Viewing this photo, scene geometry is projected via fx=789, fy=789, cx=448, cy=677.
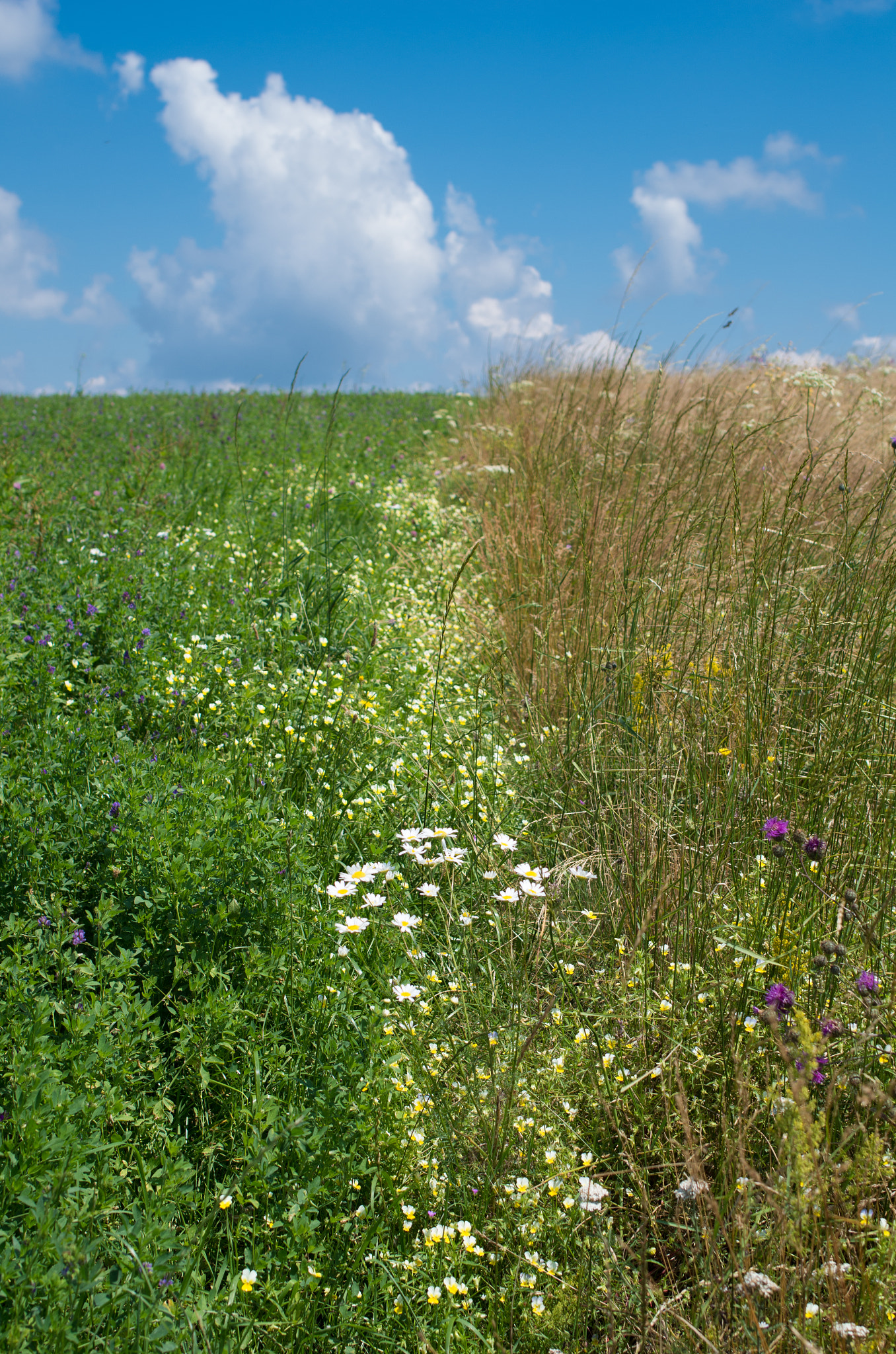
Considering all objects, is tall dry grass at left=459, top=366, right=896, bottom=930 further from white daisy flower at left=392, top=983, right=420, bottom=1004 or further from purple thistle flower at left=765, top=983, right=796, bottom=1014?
white daisy flower at left=392, top=983, right=420, bottom=1004

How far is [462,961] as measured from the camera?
248cm

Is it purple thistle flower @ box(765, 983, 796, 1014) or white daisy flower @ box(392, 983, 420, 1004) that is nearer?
purple thistle flower @ box(765, 983, 796, 1014)

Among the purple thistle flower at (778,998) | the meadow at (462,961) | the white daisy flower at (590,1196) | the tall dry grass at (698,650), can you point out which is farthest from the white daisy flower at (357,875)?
the purple thistle flower at (778,998)

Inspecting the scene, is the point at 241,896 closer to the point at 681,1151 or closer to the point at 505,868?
the point at 505,868

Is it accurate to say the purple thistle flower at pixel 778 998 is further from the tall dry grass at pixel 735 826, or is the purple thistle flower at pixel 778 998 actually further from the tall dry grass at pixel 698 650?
the tall dry grass at pixel 698 650

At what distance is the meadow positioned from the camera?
156 cm

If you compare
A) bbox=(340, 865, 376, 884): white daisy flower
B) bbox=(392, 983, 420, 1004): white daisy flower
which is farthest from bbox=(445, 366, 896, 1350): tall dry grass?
bbox=(340, 865, 376, 884): white daisy flower

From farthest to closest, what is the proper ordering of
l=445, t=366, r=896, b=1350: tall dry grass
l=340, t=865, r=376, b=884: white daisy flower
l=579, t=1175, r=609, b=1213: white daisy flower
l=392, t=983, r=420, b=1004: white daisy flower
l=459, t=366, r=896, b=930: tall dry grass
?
1. l=459, t=366, r=896, b=930: tall dry grass
2. l=340, t=865, r=376, b=884: white daisy flower
3. l=392, t=983, r=420, b=1004: white daisy flower
4. l=579, t=1175, r=609, b=1213: white daisy flower
5. l=445, t=366, r=896, b=1350: tall dry grass

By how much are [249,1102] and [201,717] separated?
68.9 inches

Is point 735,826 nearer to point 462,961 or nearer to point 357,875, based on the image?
point 462,961

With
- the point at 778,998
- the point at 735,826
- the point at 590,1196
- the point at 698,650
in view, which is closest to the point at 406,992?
the point at 590,1196

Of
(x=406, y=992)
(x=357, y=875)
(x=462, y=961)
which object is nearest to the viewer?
(x=406, y=992)

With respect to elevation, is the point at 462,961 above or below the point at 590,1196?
above

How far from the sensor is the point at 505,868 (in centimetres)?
265
